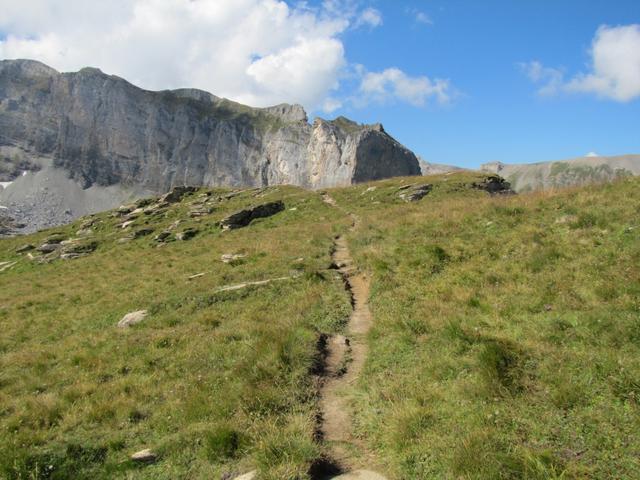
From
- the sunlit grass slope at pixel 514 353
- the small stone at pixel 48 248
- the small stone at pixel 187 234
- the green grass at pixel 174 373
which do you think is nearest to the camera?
the sunlit grass slope at pixel 514 353

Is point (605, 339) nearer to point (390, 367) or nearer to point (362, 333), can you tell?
point (390, 367)

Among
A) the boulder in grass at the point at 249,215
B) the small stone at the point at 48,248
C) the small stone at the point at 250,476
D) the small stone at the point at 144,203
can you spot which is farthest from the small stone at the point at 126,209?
the small stone at the point at 250,476

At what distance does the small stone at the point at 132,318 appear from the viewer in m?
15.8

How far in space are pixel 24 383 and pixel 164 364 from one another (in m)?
3.95

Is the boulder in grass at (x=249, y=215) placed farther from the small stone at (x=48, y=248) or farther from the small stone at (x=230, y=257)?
the small stone at (x=48, y=248)

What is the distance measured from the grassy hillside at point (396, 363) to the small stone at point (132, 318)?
362 mm

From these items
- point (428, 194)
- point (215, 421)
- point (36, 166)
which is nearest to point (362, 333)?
point (215, 421)

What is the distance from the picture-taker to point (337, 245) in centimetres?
2514

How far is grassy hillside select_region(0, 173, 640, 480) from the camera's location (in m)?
6.08

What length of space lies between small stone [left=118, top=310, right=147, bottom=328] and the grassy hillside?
362 mm

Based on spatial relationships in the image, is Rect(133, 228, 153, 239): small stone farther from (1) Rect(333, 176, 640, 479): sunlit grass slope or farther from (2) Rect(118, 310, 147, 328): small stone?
(1) Rect(333, 176, 640, 479): sunlit grass slope

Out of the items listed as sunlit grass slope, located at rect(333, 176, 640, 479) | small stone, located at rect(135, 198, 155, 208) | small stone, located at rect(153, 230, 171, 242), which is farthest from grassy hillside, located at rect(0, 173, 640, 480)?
small stone, located at rect(135, 198, 155, 208)

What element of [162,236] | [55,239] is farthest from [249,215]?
[55,239]

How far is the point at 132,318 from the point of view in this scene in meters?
16.2
